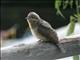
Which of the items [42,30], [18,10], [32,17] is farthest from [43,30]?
[18,10]

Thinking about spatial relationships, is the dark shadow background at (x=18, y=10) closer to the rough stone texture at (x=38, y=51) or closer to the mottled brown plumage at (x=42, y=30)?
the mottled brown plumage at (x=42, y=30)

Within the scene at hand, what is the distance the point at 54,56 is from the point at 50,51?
0.03 metres

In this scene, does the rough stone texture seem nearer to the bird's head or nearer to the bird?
the bird

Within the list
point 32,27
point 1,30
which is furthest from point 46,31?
point 1,30

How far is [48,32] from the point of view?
78.2 inches

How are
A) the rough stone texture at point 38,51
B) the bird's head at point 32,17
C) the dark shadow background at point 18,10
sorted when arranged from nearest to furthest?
the rough stone texture at point 38,51 → the bird's head at point 32,17 → the dark shadow background at point 18,10

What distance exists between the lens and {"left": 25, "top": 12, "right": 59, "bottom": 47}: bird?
6.45 feet

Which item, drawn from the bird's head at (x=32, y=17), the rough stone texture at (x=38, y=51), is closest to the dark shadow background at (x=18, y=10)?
the bird's head at (x=32, y=17)

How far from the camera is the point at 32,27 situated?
82.5 inches

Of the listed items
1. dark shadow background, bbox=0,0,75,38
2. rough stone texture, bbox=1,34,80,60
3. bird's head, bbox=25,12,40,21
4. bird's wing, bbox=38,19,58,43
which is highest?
dark shadow background, bbox=0,0,75,38

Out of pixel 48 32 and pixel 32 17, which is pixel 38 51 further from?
pixel 32 17

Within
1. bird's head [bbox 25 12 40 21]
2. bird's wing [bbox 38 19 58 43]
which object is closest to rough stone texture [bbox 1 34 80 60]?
bird's wing [bbox 38 19 58 43]

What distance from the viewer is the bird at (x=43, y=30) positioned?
6.45 feet

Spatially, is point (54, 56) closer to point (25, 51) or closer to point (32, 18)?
point (25, 51)
